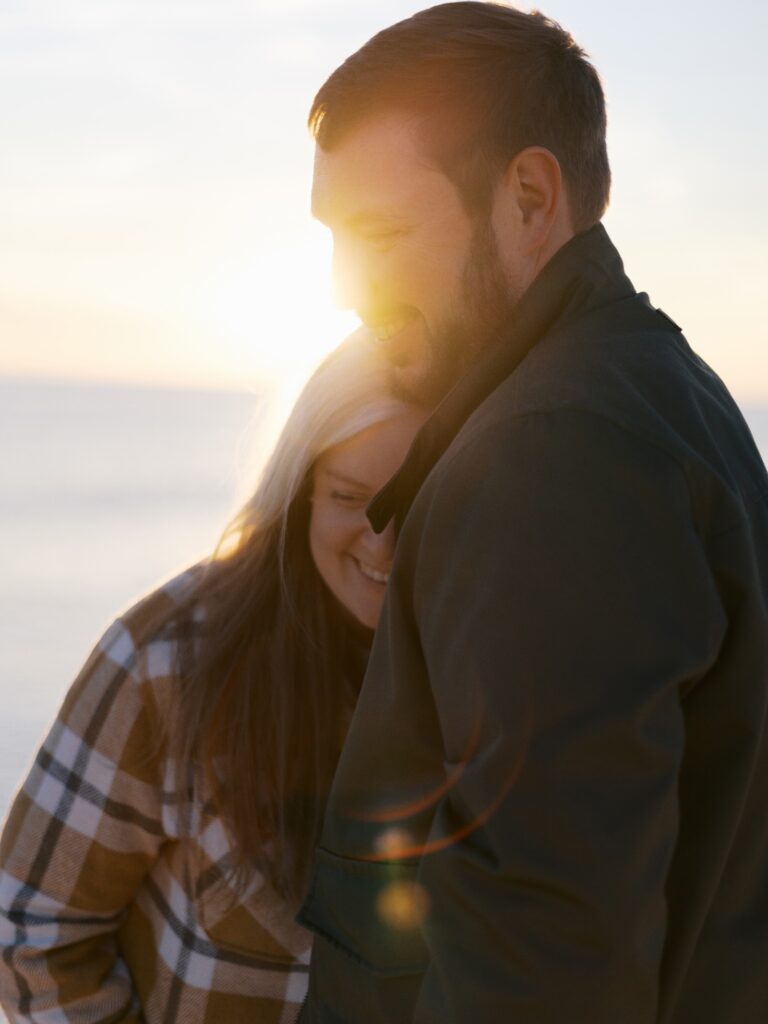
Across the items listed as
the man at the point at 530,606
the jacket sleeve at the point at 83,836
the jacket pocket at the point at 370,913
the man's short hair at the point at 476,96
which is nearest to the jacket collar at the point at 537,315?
the man at the point at 530,606

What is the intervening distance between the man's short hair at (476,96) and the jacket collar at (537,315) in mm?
165

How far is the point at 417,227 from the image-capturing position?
4.83ft

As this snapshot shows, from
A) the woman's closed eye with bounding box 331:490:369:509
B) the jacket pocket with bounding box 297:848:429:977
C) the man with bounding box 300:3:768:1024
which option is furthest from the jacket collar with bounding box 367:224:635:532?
the woman's closed eye with bounding box 331:490:369:509

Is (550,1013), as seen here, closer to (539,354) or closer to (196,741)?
(539,354)

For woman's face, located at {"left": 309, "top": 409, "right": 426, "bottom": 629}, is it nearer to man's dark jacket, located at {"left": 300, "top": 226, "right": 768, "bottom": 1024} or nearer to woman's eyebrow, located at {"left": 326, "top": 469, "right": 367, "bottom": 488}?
woman's eyebrow, located at {"left": 326, "top": 469, "right": 367, "bottom": 488}

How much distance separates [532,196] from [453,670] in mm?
680

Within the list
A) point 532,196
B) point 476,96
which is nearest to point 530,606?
point 532,196

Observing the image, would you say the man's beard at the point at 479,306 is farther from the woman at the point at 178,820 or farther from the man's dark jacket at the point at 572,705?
the woman at the point at 178,820

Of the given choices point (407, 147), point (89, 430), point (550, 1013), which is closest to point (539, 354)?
point (407, 147)

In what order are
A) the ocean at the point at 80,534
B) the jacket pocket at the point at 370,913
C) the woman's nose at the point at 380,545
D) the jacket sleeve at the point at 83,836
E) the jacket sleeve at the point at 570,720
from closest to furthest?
the jacket sleeve at the point at 570,720, the jacket pocket at the point at 370,913, the jacket sleeve at the point at 83,836, the woman's nose at the point at 380,545, the ocean at the point at 80,534

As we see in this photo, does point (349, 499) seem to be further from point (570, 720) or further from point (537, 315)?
point (570, 720)

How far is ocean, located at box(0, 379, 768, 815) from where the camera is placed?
16.6ft

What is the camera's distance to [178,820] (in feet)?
5.96

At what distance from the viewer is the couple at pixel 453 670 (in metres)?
1.05
